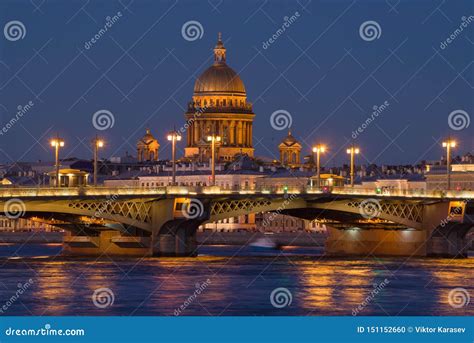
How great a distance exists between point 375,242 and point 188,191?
664 inches

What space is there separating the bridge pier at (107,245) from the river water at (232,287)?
439 cm

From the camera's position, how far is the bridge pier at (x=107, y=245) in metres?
108

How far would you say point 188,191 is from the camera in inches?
4200

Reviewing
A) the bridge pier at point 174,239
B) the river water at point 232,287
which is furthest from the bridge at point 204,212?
the river water at point 232,287

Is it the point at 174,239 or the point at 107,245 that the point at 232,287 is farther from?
the point at 107,245

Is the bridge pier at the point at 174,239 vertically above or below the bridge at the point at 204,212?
below

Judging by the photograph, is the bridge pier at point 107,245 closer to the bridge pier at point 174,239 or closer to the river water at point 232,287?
the bridge pier at point 174,239

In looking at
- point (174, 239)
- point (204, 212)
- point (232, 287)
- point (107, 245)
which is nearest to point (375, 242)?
point (204, 212)

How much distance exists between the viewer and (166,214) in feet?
348

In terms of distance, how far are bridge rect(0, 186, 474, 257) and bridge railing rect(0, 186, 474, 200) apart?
0.17 ft

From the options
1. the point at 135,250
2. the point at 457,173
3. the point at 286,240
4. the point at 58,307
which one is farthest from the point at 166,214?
the point at 457,173

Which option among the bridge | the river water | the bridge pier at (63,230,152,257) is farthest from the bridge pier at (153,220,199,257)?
the river water

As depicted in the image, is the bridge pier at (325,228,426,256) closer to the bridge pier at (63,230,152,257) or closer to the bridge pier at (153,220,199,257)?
the bridge pier at (153,220,199,257)

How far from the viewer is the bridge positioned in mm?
100812
